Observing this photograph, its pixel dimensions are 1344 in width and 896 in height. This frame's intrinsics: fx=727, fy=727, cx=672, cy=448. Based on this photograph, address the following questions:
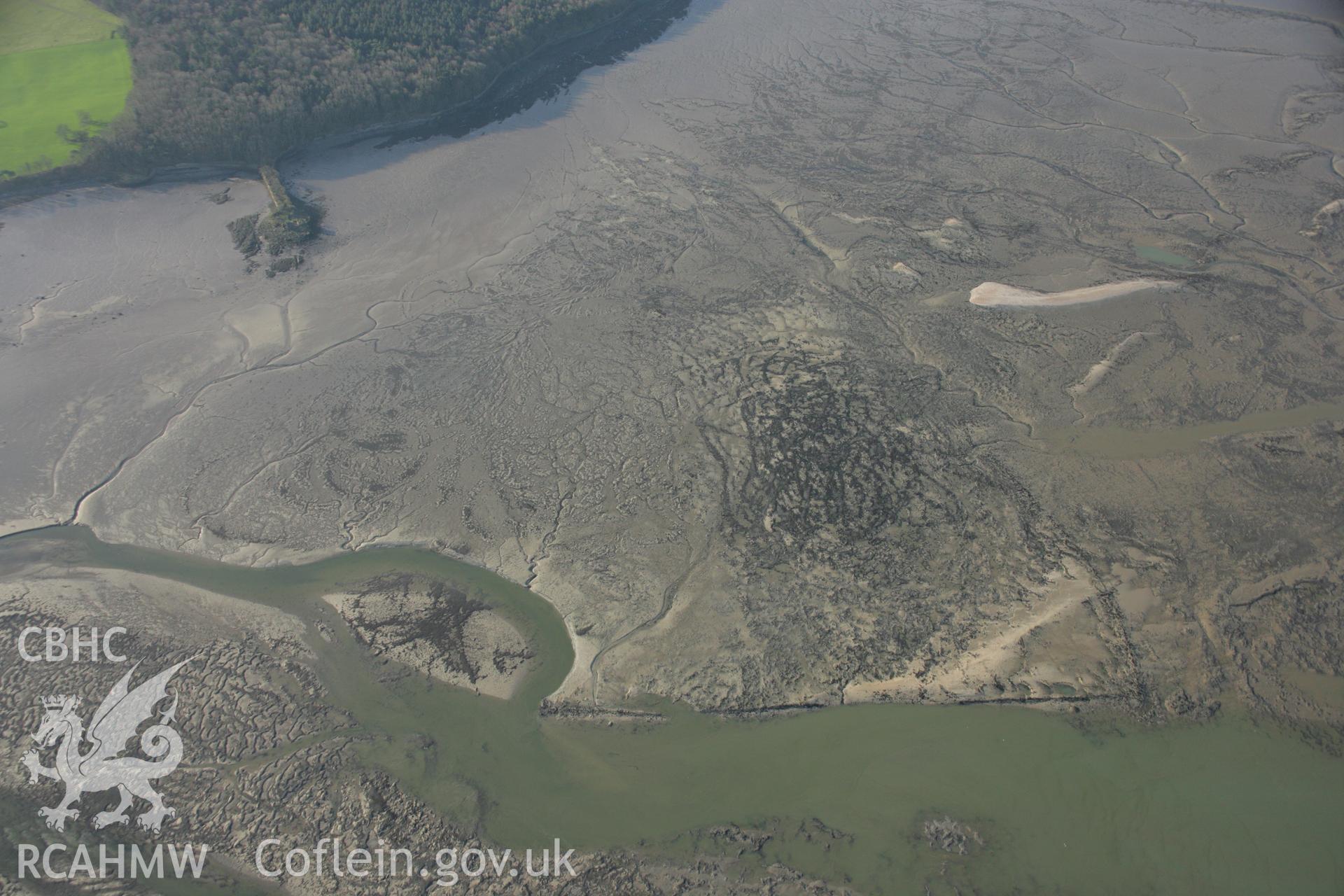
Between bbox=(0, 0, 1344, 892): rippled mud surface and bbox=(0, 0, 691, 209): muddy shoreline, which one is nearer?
bbox=(0, 0, 1344, 892): rippled mud surface

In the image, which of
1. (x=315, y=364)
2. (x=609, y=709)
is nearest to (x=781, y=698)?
(x=609, y=709)

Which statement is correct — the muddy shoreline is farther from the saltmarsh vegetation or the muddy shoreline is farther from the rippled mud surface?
the rippled mud surface

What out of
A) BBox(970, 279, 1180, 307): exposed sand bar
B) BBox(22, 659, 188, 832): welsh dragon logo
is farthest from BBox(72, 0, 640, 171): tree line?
BBox(970, 279, 1180, 307): exposed sand bar

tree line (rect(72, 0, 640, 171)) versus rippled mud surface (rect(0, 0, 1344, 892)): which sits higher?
tree line (rect(72, 0, 640, 171))

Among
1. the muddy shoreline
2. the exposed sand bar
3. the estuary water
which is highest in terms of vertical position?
the muddy shoreline

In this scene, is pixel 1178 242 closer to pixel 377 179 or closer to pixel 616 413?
pixel 616 413

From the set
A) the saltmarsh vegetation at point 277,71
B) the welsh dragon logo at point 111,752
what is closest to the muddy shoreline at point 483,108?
the saltmarsh vegetation at point 277,71
